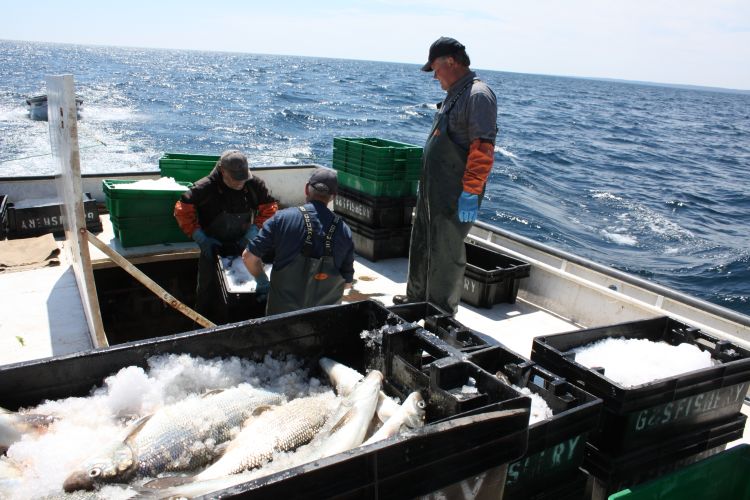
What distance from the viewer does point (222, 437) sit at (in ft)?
7.00

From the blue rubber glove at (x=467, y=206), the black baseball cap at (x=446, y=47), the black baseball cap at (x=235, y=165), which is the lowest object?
the blue rubber glove at (x=467, y=206)

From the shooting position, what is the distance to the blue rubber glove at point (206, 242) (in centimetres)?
472

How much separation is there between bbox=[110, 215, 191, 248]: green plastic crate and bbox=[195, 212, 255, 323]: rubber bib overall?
96 cm

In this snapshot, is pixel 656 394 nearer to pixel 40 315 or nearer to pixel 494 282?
pixel 494 282

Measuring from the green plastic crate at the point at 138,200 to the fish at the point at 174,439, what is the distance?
370 cm

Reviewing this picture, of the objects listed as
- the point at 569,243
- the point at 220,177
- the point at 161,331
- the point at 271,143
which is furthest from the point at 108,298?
the point at 271,143

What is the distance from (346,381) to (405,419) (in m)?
0.50

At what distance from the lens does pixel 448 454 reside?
1723 mm

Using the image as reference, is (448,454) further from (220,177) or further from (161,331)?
(161,331)

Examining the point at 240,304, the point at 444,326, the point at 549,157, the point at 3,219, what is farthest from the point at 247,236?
the point at 549,157

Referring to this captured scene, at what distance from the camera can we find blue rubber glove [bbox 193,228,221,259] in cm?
472

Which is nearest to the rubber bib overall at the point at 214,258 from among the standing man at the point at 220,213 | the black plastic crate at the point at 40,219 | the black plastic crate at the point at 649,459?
the standing man at the point at 220,213

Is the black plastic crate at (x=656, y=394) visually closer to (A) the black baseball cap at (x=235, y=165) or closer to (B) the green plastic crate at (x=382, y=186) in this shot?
(A) the black baseball cap at (x=235, y=165)

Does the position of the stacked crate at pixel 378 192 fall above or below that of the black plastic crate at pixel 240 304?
above
